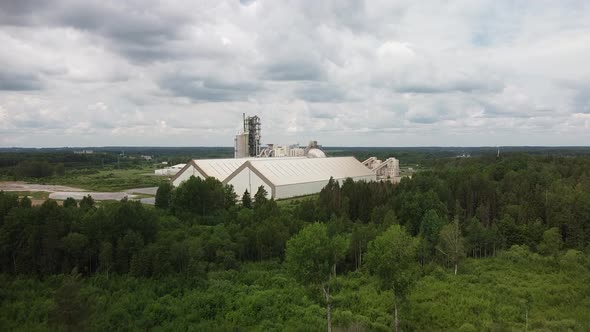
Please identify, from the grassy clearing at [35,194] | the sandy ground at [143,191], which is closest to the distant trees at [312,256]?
the grassy clearing at [35,194]

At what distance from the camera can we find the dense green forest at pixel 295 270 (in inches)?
714

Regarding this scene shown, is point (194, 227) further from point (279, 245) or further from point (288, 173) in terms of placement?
point (288, 173)

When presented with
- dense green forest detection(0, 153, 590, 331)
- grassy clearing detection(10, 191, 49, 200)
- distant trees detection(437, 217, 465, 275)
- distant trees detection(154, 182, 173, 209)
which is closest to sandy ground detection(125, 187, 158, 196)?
grassy clearing detection(10, 191, 49, 200)

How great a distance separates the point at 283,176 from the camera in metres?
61.5

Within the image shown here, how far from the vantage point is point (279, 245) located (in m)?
30.2

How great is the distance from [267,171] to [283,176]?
260 centimetres

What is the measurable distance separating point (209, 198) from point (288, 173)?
73.8ft

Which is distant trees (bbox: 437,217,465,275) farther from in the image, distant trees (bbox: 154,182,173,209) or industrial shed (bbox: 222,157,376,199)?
industrial shed (bbox: 222,157,376,199)

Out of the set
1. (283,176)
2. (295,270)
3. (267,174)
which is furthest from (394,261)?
(283,176)

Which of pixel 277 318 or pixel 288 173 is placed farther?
pixel 288 173

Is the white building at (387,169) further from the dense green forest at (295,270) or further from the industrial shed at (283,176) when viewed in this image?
the dense green forest at (295,270)

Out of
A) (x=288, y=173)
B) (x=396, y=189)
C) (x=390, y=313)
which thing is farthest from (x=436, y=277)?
(x=288, y=173)

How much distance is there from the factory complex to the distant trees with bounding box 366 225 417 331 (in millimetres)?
36700

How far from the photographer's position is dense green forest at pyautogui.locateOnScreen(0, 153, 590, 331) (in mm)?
18141
